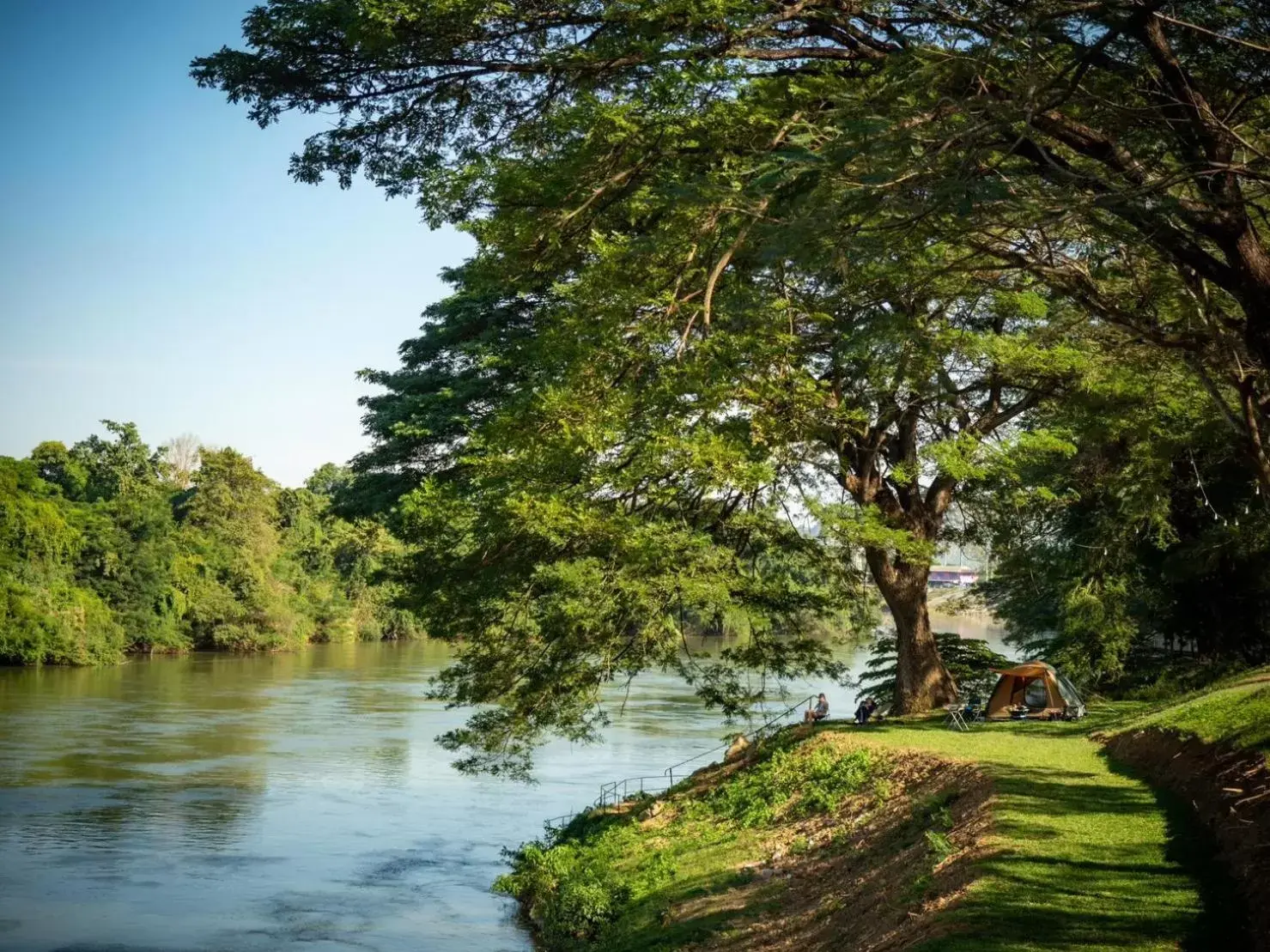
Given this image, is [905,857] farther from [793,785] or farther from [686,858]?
[793,785]

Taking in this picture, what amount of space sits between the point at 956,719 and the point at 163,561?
66044 millimetres

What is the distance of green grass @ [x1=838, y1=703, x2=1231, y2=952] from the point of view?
8961mm

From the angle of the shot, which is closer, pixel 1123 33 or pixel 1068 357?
pixel 1123 33

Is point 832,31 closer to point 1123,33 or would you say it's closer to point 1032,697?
point 1123,33

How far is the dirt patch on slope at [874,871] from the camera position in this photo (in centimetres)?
1108

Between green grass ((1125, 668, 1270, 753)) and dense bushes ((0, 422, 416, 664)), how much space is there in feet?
137

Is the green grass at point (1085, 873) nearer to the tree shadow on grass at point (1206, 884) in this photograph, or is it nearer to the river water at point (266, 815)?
the tree shadow on grass at point (1206, 884)

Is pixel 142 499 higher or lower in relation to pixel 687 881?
higher

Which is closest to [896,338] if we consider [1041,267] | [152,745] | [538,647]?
[1041,267]

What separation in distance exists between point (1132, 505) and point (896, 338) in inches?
643

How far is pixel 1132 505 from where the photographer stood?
2730cm

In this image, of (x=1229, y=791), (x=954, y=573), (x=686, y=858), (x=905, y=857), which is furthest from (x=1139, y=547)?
(x=954, y=573)

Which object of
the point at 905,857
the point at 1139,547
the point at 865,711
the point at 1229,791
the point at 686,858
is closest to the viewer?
the point at 1229,791

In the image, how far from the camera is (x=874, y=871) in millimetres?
13406
